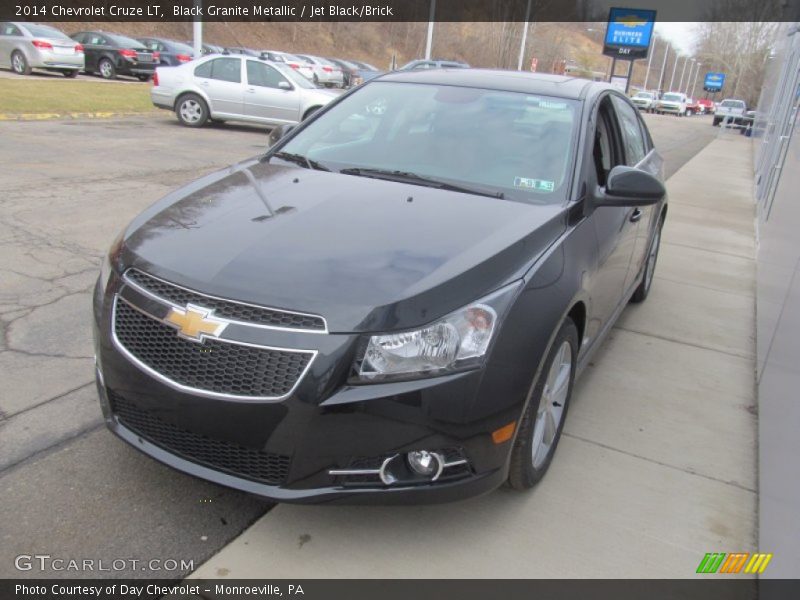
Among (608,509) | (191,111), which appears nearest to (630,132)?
(608,509)

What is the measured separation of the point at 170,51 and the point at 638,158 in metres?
25.2

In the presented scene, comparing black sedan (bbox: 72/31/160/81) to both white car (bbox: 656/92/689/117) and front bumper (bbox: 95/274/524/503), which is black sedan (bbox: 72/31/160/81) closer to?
front bumper (bbox: 95/274/524/503)

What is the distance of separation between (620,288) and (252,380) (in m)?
2.66

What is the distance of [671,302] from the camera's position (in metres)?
5.98

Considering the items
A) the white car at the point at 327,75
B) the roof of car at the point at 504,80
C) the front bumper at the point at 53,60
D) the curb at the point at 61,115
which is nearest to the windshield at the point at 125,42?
the front bumper at the point at 53,60

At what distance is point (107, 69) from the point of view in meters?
23.9

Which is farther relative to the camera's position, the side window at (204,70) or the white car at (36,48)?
the white car at (36,48)

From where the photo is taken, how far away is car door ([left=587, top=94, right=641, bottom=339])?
3.44 metres

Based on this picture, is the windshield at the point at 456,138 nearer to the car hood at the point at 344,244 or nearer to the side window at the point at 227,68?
the car hood at the point at 344,244

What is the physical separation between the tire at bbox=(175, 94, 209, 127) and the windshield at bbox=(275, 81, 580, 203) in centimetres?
1116

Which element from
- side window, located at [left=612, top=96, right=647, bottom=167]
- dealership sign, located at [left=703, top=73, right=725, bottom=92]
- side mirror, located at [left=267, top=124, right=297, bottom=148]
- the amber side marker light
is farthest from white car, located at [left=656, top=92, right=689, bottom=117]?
the amber side marker light

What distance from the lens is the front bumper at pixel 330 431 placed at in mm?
2273

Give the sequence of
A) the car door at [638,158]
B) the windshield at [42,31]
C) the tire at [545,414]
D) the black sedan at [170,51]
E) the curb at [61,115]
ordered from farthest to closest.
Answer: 1. the black sedan at [170,51]
2. the windshield at [42,31]
3. the curb at [61,115]
4. the car door at [638,158]
5. the tire at [545,414]

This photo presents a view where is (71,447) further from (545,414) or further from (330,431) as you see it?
(545,414)
